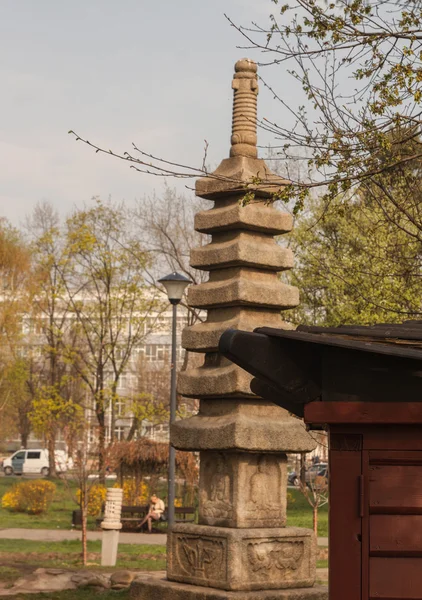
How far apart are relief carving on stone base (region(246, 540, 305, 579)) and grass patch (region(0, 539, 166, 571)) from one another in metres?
6.76

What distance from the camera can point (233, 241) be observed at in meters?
12.3

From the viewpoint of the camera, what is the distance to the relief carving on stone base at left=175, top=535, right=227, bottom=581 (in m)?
11.3

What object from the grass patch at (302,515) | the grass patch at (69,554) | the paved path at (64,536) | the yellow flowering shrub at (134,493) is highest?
the yellow flowering shrub at (134,493)

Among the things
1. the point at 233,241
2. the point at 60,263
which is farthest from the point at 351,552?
the point at 60,263

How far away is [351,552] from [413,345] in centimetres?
125

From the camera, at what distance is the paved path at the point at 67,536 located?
25208mm

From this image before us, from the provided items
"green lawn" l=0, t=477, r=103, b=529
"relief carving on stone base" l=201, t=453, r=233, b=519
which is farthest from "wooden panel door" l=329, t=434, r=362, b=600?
"green lawn" l=0, t=477, r=103, b=529

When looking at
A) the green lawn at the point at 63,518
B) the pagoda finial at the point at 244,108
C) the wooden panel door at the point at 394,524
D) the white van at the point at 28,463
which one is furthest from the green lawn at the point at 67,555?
the white van at the point at 28,463

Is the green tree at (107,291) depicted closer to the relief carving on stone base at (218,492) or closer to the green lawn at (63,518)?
the green lawn at (63,518)

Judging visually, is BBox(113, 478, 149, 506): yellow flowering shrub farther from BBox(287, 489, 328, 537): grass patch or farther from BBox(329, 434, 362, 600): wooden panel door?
BBox(329, 434, 362, 600): wooden panel door

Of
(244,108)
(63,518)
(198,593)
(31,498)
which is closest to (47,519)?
(63,518)

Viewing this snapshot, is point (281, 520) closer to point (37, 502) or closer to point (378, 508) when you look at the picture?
point (378, 508)

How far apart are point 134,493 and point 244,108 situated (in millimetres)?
20087

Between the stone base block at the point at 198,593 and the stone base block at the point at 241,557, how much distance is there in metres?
0.11
